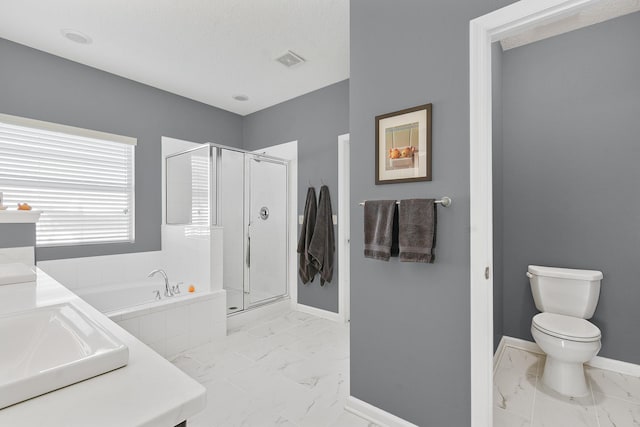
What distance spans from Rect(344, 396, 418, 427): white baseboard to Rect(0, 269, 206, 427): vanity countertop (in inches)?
57.3

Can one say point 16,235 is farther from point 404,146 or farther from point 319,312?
point 319,312

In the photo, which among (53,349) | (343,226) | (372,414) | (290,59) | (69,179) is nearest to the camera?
(53,349)

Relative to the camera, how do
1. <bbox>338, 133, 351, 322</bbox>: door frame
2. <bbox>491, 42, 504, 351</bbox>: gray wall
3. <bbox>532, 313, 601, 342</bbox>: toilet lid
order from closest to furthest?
<bbox>532, 313, 601, 342</bbox>: toilet lid, <bbox>491, 42, 504, 351</bbox>: gray wall, <bbox>338, 133, 351, 322</bbox>: door frame

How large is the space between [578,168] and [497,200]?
64cm

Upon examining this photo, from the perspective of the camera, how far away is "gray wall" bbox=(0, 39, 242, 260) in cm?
266

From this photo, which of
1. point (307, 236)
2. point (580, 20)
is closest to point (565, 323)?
point (580, 20)

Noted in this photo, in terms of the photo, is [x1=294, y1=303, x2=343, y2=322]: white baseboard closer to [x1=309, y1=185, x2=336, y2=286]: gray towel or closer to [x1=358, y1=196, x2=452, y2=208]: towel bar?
[x1=309, y1=185, x2=336, y2=286]: gray towel

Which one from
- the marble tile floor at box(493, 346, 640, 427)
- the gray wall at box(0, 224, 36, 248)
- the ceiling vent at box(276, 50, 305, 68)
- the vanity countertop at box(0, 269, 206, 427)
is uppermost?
the ceiling vent at box(276, 50, 305, 68)

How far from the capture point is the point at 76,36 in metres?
2.50

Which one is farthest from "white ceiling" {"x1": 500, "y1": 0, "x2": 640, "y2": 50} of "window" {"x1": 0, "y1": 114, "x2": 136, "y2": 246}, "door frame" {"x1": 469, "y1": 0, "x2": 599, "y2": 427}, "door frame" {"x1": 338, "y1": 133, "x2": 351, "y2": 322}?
"window" {"x1": 0, "y1": 114, "x2": 136, "y2": 246}

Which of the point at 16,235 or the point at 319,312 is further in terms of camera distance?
the point at 319,312

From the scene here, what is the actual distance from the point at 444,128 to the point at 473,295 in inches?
32.0

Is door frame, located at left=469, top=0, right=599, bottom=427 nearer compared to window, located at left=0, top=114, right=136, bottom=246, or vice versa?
door frame, located at left=469, top=0, right=599, bottom=427

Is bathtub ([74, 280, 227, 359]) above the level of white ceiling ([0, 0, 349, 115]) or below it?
below
